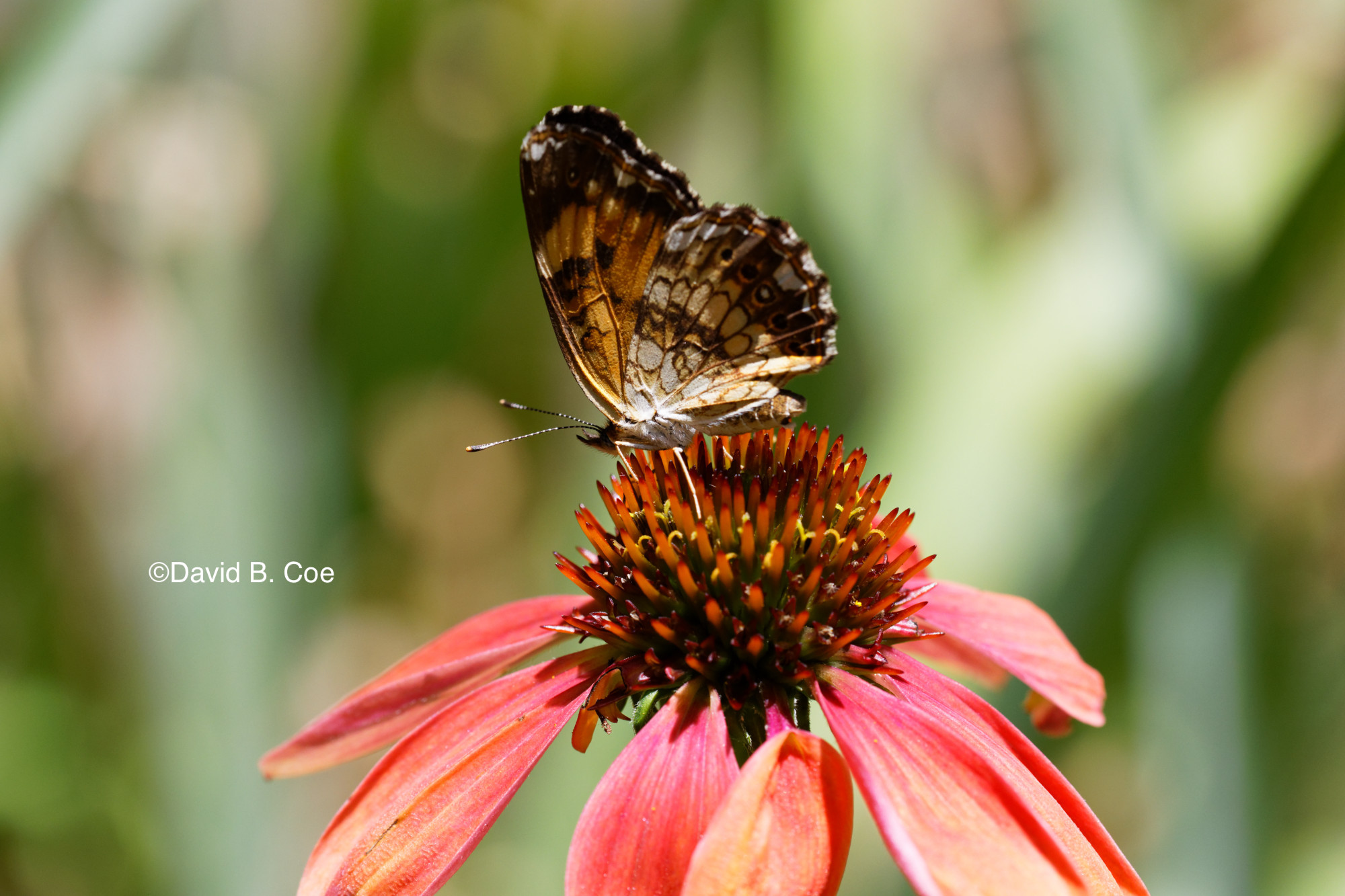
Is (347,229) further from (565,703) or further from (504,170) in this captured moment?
(565,703)

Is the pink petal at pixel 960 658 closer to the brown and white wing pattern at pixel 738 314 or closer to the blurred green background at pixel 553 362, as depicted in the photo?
the brown and white wing pattern at pixel 738 314

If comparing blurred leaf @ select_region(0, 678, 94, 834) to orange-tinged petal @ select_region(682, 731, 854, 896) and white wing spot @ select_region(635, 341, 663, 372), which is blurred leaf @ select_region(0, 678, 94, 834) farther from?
orange-tinged petal @ select_region(682, 731, 854, 896)

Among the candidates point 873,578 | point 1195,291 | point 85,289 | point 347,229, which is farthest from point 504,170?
point 873,578

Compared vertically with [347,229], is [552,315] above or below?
below

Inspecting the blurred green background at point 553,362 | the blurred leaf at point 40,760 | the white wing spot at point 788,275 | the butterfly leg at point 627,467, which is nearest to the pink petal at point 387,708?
the butterfly leg at point 627,467

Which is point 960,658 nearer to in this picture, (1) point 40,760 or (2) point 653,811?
(2) point 653,811

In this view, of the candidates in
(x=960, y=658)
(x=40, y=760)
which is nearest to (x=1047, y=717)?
(x=960, y=658)

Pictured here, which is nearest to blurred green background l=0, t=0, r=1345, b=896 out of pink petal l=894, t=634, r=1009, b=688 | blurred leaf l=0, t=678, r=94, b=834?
blurred leaf l=0, t=678, r=94, b=834
